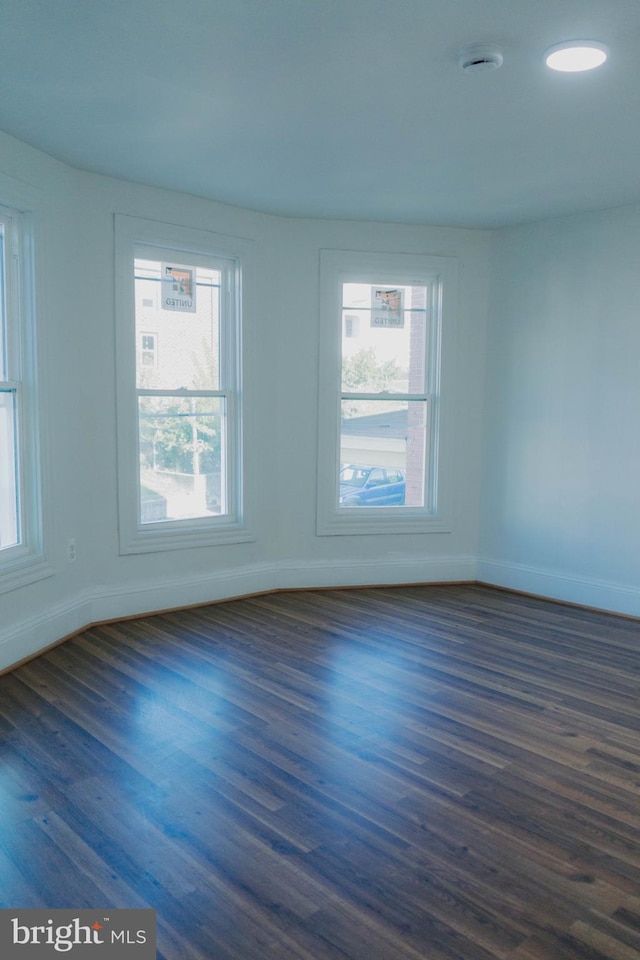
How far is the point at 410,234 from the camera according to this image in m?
5.25

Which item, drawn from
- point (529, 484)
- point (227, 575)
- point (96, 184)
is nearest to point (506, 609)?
point (529, 484)

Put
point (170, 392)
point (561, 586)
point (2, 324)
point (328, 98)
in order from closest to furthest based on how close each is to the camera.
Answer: point (328, 98) < point (2, 324) < point (170, 392) < point (561, 586)

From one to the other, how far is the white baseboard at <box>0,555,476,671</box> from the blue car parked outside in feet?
1.43

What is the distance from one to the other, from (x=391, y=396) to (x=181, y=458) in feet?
5.36

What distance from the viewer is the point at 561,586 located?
5.14m

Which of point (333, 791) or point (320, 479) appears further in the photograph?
point (320, 479)

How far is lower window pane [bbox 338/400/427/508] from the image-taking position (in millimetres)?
5402

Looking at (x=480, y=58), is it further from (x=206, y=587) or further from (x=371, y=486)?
(x=206, y=587)

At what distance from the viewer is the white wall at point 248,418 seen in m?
3.97

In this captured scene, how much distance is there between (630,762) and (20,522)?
3.14 meters

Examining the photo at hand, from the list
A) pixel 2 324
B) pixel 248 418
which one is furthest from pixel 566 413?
pixel 2 324

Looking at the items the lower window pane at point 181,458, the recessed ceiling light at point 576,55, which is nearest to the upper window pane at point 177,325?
the lower window pane at point 181,458

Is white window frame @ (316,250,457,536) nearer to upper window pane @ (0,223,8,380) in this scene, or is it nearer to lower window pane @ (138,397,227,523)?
lower window pane @ (138,397,227,523)

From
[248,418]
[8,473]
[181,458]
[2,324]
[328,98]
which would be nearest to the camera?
[328,98]
